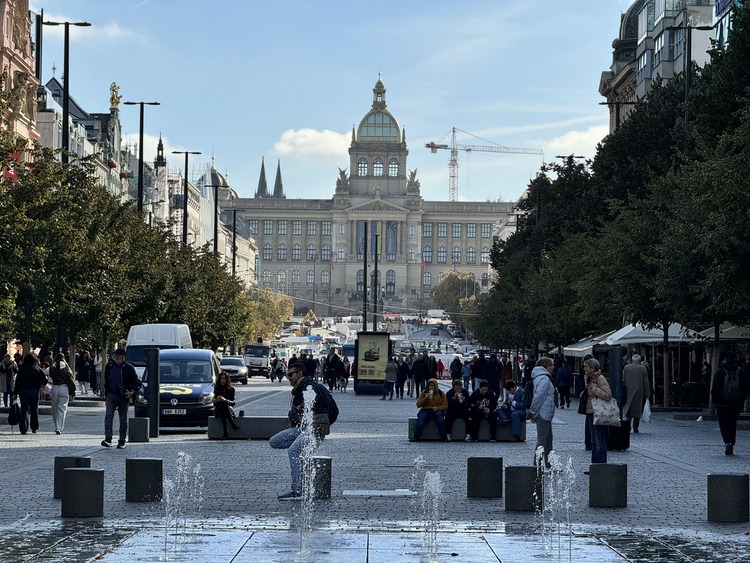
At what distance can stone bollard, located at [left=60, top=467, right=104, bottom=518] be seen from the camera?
46.7 ft

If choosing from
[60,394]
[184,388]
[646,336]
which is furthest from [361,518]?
[646,336]

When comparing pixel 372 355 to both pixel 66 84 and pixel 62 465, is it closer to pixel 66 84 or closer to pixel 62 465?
pixel 66 84

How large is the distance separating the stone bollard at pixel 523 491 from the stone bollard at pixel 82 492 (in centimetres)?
378

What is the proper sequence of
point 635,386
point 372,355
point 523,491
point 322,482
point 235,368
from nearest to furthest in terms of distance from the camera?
point 523,491 → point 322,482 → point 635,386 → point 372,355 → point 235,368

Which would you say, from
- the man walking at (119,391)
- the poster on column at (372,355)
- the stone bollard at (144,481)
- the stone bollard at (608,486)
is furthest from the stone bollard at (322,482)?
the poster on column at (372,355)

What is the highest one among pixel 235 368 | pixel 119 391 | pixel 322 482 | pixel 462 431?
pixel 235 368

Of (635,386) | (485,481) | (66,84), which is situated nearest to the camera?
(485,481)

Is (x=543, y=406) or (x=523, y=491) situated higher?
(x=543, y=406)

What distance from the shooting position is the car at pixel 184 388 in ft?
99.1

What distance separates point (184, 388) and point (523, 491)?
16158 mm

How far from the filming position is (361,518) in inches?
572

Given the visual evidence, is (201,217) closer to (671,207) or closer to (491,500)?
(671,207)

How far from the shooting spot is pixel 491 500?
53.7 feet

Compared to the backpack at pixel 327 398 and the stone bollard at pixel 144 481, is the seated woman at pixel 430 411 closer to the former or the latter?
the backpack at pixel 327 398
